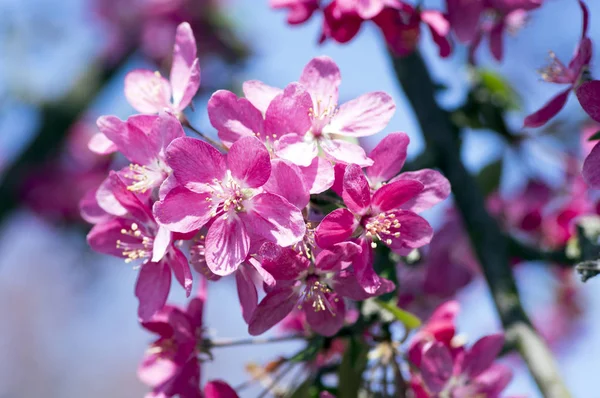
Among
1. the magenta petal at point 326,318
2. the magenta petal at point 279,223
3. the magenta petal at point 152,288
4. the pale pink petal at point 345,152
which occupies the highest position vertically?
the pale pink petal at point 345,152

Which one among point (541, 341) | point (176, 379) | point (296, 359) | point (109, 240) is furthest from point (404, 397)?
point (109, 240)

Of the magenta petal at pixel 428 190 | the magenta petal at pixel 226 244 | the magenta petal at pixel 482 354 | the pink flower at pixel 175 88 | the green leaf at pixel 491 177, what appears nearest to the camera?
the magenta petal at pixel 226 244

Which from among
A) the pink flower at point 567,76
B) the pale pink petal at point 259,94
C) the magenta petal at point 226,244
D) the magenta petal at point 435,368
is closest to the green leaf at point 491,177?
the pink flower at point 567,76

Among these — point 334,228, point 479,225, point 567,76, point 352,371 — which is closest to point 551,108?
point 567,76

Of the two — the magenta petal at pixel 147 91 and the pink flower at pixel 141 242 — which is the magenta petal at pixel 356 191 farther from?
the magenta petal at pixel 147 91

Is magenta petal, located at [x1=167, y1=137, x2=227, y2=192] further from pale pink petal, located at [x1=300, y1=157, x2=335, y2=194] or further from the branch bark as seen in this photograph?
the branch bark
